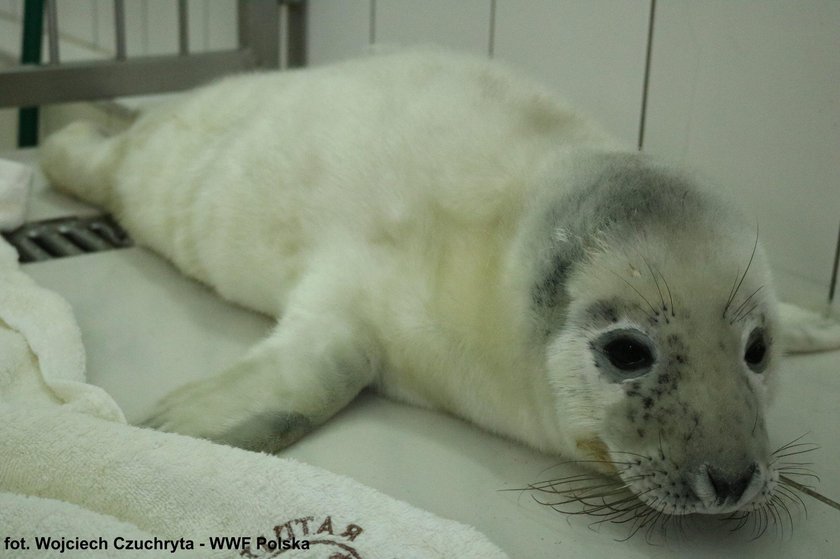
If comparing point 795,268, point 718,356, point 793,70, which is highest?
point 793,70

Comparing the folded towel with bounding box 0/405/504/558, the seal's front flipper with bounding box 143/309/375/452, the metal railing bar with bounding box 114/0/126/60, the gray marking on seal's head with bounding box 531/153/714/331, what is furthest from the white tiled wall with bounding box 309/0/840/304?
the metal railing bar with bounding box 114/0/126/60

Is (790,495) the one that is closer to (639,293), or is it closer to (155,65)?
(639,293)

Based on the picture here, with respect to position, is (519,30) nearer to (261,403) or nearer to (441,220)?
(441,220)

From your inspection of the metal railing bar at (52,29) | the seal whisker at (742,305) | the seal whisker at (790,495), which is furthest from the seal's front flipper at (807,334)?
the metal railing bar at (52,29)

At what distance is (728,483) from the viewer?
1110 millimetres

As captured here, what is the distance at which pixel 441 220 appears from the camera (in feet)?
4.97

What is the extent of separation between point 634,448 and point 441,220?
50 cm

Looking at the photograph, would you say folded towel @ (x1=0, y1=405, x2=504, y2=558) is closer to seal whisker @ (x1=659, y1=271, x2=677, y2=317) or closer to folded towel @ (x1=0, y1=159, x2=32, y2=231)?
seal whisker @ (x1=659, y1=271, x2=677, y2=317)

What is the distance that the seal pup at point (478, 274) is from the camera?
1.19 meters

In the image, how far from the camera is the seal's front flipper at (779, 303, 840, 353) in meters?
1.77

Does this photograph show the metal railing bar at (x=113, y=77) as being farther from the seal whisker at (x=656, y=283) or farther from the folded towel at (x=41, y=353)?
the seal whisker at (x=656, y=283)

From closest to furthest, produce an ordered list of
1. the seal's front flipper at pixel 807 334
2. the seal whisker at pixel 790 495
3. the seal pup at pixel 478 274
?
the seal pup at pixel 478 274
the seal whisker at pixel 790 495
the seal's front flipper at pixel 807 334

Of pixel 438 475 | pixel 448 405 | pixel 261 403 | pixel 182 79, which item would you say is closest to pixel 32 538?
pixel 261 403

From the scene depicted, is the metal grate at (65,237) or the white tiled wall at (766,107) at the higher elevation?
the white tiled wall at (766,107)
